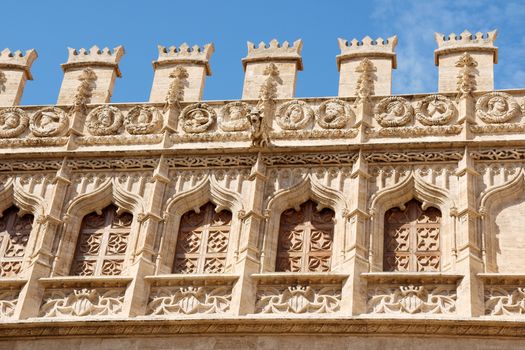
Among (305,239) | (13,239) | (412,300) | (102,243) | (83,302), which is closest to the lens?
(412,300)

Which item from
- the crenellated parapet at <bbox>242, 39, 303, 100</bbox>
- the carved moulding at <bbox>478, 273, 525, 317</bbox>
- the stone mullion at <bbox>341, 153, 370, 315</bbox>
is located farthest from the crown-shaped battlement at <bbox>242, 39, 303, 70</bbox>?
the carved moulding at <bbox>478, 273, 525, 317</bbox>

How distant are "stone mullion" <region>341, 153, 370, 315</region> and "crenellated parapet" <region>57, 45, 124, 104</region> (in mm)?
4012

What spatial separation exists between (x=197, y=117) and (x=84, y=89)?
179cm

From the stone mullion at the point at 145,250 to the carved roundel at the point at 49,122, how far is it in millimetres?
1657

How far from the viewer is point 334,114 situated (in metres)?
15.6

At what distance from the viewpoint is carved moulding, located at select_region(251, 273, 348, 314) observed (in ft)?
45.2

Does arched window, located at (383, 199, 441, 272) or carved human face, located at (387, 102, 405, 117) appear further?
A: carved human face, located at (387, 102, 405, 117)

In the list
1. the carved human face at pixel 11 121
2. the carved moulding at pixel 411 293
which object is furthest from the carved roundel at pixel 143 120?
the carved moulding at pixel 411 293

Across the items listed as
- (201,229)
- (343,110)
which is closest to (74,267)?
(201,229)

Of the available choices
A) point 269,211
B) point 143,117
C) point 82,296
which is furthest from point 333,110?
point 82,296

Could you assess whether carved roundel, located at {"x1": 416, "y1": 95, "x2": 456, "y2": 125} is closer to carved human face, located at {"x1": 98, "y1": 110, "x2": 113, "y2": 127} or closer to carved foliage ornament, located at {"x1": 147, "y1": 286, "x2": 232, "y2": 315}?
carved foliage ornament, located at {"x1": 147, "y1": 286, "x2": 232, "y2": 315}

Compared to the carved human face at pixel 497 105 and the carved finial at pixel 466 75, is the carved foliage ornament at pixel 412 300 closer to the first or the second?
the carved human face at pixel 497 105

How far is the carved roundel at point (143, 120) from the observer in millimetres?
15891

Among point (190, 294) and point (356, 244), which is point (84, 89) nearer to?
point (190, 294)
